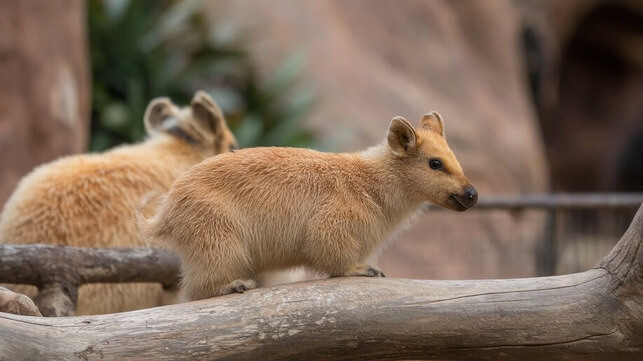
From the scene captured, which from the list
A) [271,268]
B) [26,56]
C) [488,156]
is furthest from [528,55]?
[271,268]

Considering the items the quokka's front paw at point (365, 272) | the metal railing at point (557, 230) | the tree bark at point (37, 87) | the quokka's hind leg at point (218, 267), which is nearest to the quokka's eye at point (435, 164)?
the quokka's front paw at point (365, 272)

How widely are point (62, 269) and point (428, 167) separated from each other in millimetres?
2012

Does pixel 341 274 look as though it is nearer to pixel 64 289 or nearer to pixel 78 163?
pixel 64 289

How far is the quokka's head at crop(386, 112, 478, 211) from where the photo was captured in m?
3.82

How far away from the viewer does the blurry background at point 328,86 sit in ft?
25.6

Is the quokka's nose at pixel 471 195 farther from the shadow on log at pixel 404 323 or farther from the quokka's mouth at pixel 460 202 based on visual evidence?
the shadow on log at pixel 404 323

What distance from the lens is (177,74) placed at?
10.8 meters

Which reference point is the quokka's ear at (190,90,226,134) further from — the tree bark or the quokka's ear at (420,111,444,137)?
the tree bark

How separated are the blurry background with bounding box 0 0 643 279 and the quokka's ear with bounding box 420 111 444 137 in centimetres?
434

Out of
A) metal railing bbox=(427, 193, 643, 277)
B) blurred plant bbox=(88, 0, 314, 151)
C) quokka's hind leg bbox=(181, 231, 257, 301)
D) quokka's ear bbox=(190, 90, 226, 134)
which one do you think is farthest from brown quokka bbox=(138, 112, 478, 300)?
blurred plant bbox=(88, 0, 314, 151)

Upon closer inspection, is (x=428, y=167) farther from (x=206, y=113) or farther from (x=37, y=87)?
(x=37, y=87)

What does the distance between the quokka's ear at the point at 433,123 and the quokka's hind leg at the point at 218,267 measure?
106 centimetres

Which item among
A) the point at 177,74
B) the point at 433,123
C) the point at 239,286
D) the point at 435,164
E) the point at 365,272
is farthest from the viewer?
the point at 177,74

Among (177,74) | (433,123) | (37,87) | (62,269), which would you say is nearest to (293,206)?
(433,123)
